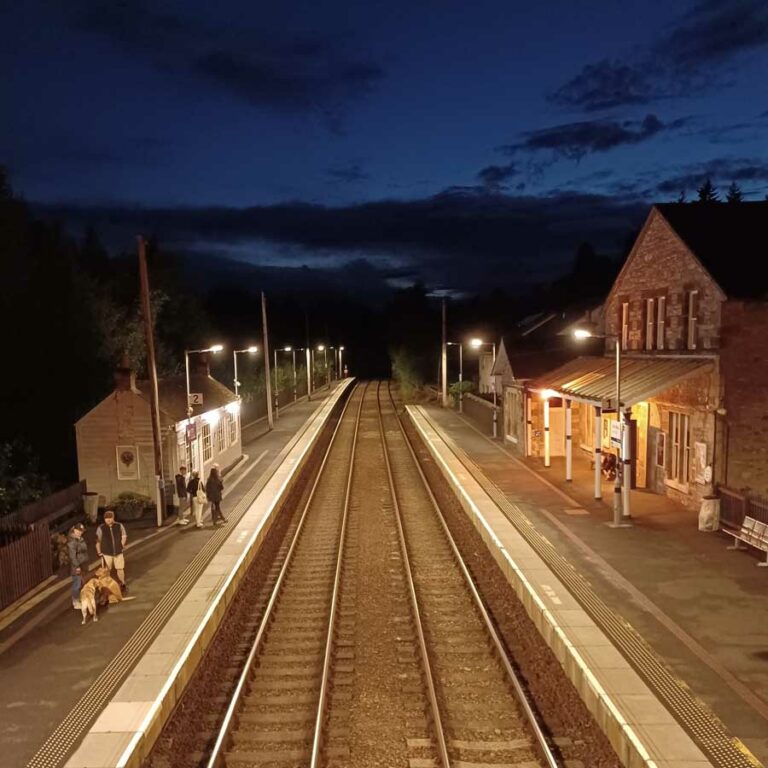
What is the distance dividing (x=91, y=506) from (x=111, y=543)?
6.86 metres

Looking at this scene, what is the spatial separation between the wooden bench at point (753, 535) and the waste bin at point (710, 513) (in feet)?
3.17

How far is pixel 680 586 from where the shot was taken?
1293 cm

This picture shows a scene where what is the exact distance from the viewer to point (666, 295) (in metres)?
20.5

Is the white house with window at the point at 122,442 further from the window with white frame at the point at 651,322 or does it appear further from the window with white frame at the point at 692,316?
the window with white frame at the point at 692,316

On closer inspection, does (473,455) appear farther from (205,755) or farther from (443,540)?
(205,755)

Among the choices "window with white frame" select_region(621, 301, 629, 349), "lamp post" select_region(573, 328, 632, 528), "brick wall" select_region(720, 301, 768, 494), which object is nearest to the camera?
"lamp post" select_region(573, 328, 632, 528)

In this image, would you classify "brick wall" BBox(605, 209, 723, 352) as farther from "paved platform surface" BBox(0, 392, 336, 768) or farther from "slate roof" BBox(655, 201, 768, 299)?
"paved platform surface" BBox(0, 392, 336, 768)

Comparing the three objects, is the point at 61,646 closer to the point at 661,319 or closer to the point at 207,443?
the point at 207,443

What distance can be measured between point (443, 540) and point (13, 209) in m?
25.5

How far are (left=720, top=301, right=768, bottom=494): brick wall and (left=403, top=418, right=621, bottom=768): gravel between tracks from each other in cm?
682

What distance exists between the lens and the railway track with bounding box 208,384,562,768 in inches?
332

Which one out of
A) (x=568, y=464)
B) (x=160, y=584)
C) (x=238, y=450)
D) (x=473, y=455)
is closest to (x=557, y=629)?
(x=160, y=584)

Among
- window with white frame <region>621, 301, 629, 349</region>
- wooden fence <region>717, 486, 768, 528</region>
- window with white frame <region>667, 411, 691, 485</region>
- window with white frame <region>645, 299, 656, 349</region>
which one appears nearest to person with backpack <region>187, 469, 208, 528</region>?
wooden fence <region>717, 486, 768, 528</region>

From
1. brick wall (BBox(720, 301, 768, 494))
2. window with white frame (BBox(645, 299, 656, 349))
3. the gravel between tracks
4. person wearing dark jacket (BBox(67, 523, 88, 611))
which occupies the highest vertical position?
window with white frame (BBox(645, 299, 656, 349))
